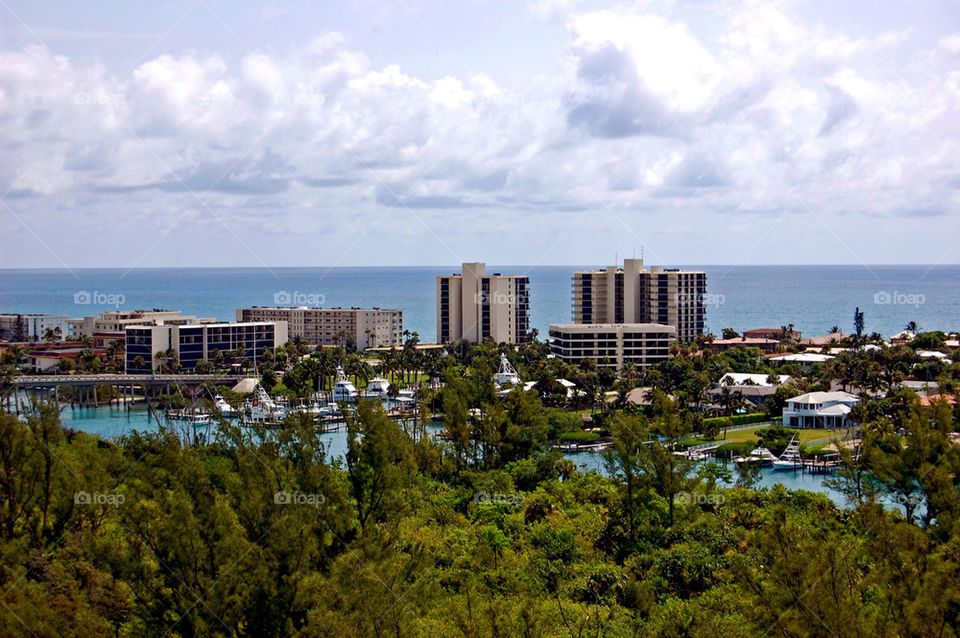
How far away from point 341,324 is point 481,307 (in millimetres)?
13895

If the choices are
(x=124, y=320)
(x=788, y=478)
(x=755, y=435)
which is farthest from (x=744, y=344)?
(x=124, y=320)

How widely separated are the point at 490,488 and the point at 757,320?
107 m

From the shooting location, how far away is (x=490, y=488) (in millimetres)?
27688

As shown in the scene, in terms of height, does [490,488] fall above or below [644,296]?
below

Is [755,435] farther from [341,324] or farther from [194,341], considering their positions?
[341,324]

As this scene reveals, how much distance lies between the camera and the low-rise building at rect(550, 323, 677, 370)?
66.4m

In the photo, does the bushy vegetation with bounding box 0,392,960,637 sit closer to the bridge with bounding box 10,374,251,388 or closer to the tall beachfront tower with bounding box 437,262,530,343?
the bridge with bounding box 10,374,251,388

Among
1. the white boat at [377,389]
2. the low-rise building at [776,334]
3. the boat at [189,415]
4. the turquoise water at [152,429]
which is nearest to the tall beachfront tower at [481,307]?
the low-rise building at [776,334]

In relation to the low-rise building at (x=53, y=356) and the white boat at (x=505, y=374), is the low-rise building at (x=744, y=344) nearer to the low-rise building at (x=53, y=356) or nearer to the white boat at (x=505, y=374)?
the white boat at (x=505, y=374)

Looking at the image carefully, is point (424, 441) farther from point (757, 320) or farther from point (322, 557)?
point (757, 320)

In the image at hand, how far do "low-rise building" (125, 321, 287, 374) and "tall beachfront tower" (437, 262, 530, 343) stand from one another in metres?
14.4

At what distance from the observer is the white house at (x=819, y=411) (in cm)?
4594

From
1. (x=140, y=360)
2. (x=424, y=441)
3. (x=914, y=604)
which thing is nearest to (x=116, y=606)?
(x=914, y=604)

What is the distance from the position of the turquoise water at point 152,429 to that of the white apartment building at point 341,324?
24.0 m
